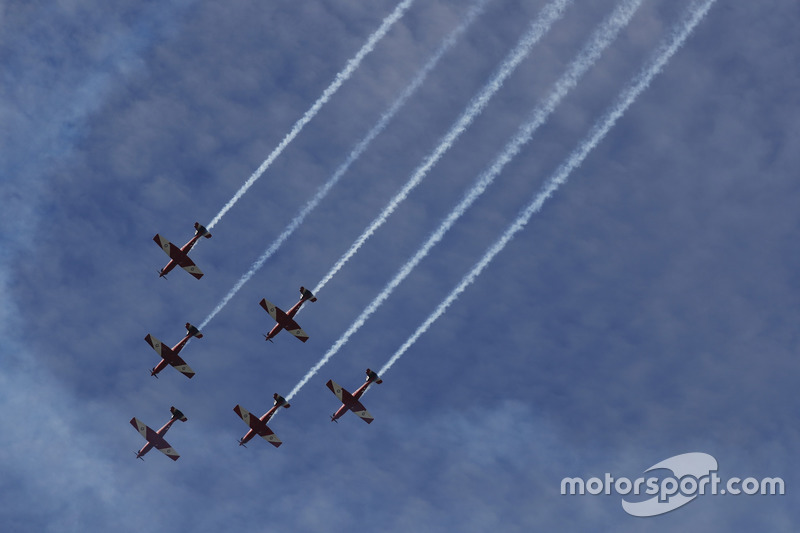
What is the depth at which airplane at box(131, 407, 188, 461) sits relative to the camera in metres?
93.0

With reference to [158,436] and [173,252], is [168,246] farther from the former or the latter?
[158,436]

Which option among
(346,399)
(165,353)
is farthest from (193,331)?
(346,399)

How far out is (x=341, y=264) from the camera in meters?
76.2

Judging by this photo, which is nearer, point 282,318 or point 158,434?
point 282,318

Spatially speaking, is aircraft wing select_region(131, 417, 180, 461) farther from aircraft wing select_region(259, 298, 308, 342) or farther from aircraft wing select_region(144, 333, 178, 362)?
aircraft wing select_region(259, 298, 308, 342)

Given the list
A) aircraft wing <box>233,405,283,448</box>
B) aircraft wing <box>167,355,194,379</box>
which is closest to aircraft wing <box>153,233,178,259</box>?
aircraft wing <box>167,355,194,379</box>

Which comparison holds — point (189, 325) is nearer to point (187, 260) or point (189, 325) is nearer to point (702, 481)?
point (187, 260)

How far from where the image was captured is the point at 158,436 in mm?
94000

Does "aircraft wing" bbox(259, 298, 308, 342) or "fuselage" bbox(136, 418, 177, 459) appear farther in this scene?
"fuselage" bbox(136, 418, 177, 459)

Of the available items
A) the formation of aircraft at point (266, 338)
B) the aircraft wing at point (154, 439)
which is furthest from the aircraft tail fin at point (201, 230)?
the aircraft wing at point (154, 439)

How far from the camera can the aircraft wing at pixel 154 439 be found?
9406 centimetres

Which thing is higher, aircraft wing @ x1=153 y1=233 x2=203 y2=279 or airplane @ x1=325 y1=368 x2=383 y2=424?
aircraft wing @ x1=153 y1=233 x2=203 y2=279

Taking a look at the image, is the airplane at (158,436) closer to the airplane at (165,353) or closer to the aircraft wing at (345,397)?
the airplane at (165,353)

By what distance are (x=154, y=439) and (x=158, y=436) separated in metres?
0.40
